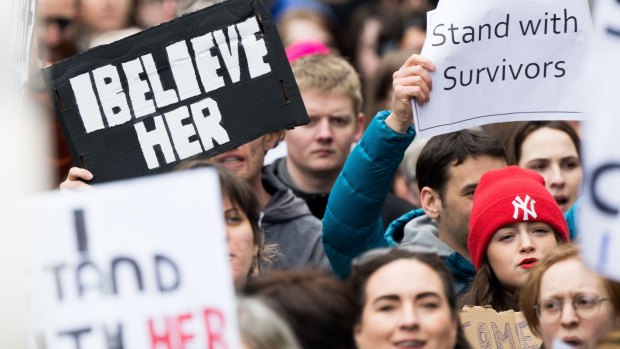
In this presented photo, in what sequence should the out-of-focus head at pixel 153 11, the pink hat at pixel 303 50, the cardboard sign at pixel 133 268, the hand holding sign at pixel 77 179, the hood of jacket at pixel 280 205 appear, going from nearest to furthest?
the cardboard sign at pixel 133 268
the hand holding sign at pixel 77 179
the hood of jacket at pixel 280 205
the pink hat at pixel 303 50
the out-of-focus head at pixel 153 11

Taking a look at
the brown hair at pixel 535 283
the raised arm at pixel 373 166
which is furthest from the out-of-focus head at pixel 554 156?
the brown hair at pixel 535 283

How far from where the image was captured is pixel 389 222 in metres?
6.93

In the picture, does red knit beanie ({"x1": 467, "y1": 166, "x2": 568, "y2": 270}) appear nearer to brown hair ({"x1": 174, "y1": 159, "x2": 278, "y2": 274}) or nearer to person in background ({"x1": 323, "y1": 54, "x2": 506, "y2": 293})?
person in background ({"x1": 323, "y1": 54, "x2": 506, "y2": 293})

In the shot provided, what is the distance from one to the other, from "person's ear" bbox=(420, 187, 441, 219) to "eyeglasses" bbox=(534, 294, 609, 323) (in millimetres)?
1366

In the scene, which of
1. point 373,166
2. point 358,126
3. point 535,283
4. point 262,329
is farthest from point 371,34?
point 262,329

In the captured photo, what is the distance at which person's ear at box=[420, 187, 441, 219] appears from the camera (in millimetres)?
6352

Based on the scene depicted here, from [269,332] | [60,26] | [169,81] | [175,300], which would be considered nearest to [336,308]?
[269,332]

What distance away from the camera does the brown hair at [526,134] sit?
7160 millimetres

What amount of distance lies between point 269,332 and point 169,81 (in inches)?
66.9

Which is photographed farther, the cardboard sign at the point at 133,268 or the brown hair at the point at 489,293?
the brown hair at the point at 489,293

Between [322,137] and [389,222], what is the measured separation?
1.61 feet

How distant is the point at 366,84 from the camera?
11695mm

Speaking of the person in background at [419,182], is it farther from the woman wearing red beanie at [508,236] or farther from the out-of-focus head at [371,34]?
the out-of-focus head at [371,34]

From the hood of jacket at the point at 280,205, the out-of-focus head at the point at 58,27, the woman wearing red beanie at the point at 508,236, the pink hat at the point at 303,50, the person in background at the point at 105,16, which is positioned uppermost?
the person in background at the point at 105,16
